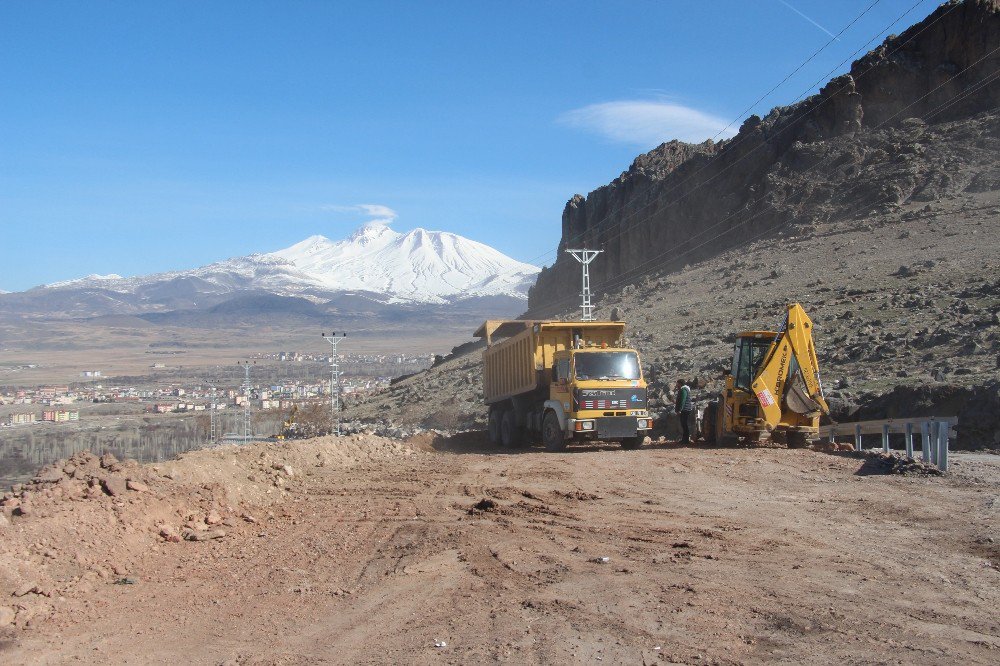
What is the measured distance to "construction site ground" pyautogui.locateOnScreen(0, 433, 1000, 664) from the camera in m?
6.43

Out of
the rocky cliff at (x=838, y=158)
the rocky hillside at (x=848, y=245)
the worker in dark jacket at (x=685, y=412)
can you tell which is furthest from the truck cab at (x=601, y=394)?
the rocky cliff at (x=838, y=158)

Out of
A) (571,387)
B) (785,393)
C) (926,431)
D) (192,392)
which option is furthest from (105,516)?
(192,392)

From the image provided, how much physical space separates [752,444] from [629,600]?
13.6 meters

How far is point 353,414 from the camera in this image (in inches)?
2076

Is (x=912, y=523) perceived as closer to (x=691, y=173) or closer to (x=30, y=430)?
(x=30, y=430)

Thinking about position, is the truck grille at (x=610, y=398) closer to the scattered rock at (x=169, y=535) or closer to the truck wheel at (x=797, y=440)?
the truck wheel at (x=797, y=440)

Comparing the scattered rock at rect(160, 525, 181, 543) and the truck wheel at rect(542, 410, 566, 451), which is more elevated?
the truck wheel at rect(542, 410, 566, 451)

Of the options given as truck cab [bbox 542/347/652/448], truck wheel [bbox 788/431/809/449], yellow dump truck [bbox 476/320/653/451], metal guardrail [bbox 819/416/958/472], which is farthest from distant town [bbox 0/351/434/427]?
metal guardrail [bbox 819/416/958/472]

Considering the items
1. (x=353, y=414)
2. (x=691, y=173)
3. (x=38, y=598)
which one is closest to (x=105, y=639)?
(x=38, y=598)

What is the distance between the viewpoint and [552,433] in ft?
70.5

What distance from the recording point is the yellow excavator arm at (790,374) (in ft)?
62.1

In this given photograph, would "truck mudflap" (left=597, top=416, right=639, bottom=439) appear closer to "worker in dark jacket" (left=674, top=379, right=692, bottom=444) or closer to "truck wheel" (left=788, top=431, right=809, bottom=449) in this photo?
"worker in dark jacket" (left=674, top=379, right=692, bottom=444)

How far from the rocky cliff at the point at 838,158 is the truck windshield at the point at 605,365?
135 ft

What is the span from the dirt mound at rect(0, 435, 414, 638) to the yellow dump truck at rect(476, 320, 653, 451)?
7720mm
